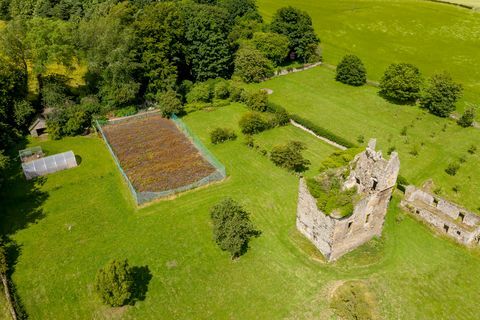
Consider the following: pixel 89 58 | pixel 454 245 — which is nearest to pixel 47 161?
pixel 89 58

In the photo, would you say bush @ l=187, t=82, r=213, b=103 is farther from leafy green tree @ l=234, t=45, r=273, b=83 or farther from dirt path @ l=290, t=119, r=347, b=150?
dirt path @ l=290, t=119, r=347, b=150

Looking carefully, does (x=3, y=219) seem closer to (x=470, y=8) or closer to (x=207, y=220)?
(x=207, y=220)

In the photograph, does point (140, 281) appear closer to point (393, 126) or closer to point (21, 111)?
point (21, 111)

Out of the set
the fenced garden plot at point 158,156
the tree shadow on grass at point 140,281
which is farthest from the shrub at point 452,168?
the tree shadow on grass at point 140,281

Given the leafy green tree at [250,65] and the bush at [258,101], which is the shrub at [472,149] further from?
the leafy green tree at [250,65]

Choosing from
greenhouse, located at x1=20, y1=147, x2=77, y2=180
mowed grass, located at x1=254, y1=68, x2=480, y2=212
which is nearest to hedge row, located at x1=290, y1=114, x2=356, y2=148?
mowed grass, located at x1=254, y1=68, x2=480, y2=212
